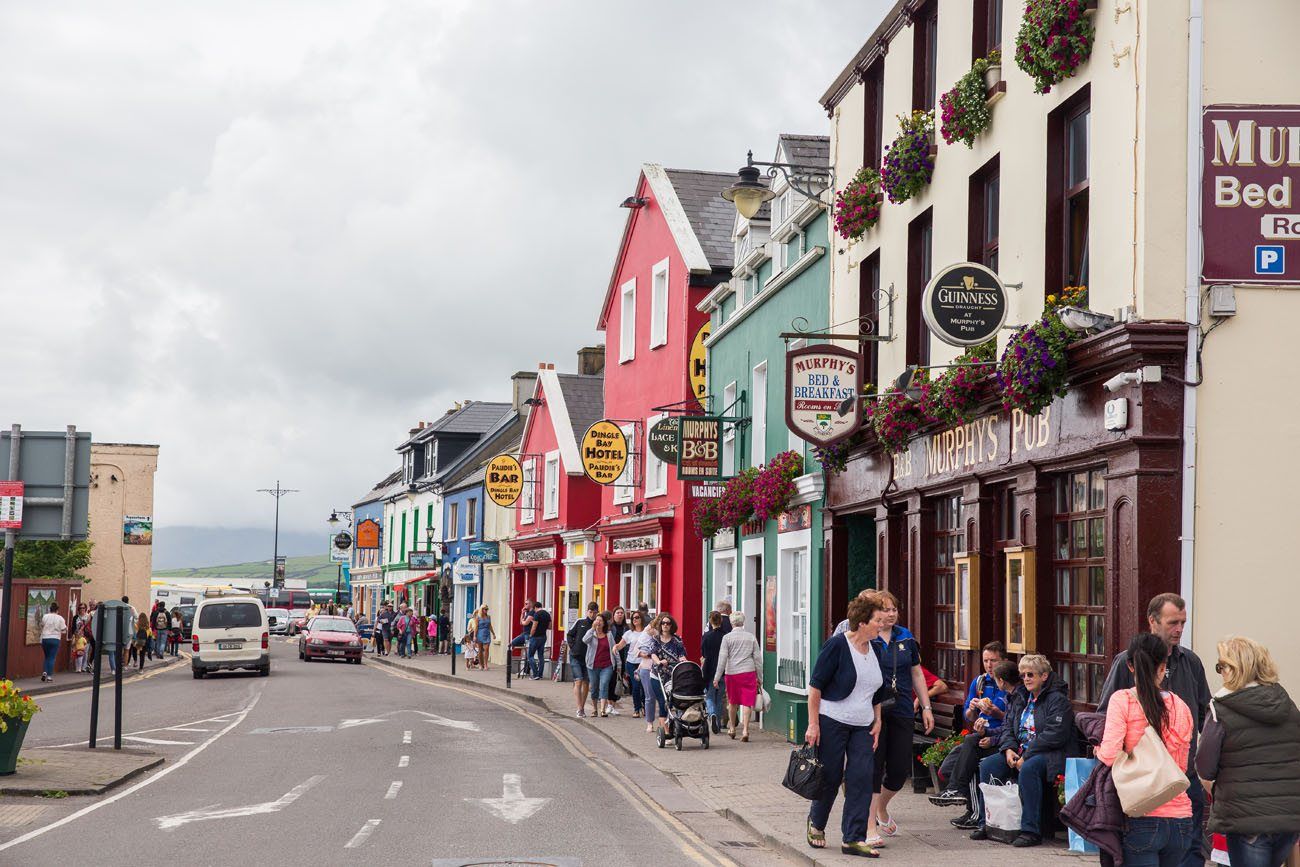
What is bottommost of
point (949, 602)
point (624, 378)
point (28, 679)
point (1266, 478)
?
point (28, 679)

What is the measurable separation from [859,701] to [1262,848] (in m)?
3.78

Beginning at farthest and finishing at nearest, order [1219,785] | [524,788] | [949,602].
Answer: [949,602], [524,788], [1219,785]

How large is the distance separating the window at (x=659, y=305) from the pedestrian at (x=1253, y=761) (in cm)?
2402

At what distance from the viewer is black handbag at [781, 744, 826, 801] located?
10602 millimetres

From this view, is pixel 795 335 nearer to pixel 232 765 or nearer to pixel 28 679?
pixel 232 765

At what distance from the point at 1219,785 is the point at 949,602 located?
8.32 m

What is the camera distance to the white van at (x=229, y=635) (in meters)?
35.8

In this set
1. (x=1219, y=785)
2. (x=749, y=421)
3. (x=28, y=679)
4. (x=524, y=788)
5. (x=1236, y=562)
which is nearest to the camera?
(x=1219, y=785)

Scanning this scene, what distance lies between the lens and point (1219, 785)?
743 cm

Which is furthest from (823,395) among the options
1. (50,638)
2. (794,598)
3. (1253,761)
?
(50,638)

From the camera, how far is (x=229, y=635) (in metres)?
36.0

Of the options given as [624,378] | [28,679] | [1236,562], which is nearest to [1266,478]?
[1236,562]

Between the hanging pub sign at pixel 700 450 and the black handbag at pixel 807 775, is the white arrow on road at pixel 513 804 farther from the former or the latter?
the hanging pub sign at pixel 700 450

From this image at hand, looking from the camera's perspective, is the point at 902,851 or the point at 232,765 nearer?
the point at 902,851
